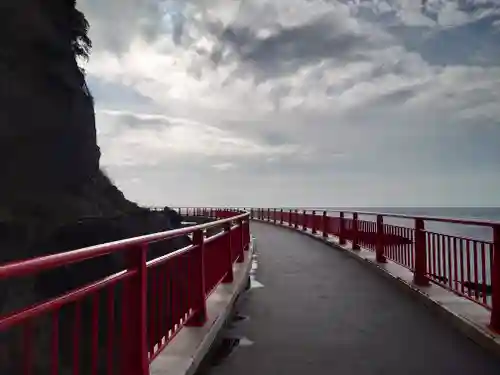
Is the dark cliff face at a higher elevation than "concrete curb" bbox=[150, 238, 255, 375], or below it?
higher

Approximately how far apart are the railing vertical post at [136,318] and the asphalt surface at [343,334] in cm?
138

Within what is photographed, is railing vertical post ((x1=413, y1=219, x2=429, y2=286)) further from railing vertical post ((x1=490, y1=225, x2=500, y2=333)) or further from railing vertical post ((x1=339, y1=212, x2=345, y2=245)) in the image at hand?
railing vertical post ((x1=339, y1=212, x2=345, y2=245))

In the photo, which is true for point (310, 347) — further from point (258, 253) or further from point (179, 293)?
point (258, 253)

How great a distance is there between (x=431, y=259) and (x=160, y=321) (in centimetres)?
575

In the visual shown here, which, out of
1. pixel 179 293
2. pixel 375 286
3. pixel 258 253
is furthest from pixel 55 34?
pixel 179 293

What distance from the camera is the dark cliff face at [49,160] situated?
21.1m

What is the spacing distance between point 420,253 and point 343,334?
3.20 metres

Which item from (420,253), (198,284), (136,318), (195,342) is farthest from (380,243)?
(136,318)

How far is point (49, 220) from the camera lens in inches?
938

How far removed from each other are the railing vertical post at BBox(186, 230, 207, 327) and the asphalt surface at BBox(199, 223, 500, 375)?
591 mm

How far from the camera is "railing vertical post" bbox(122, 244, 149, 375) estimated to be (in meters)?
3.80

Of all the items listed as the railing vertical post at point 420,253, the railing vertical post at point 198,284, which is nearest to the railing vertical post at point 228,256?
the railing vertical post at point 198,284

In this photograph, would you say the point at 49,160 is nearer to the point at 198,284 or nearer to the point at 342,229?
the point at 342,229

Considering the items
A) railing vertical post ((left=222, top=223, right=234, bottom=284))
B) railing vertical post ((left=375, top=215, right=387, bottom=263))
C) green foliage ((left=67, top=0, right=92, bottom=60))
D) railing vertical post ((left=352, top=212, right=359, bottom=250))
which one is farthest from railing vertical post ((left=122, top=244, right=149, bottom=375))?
green foliage ((left=67, top=0, right=92, bottom=60))
